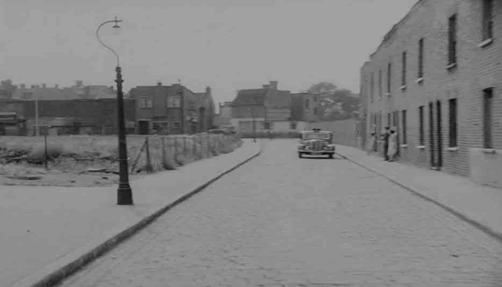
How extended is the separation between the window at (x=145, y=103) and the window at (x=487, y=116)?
58.5 m

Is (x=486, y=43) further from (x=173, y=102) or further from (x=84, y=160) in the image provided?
(x=173, y=102)

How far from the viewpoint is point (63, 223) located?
9.18 meters

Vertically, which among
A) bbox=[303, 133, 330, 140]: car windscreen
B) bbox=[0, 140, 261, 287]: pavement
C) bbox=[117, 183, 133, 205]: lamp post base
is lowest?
bbox=[0, 140, 261, 287]: pavement

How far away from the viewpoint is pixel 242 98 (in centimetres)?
10100

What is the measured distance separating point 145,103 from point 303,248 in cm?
6605

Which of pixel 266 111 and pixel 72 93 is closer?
pixel 266 111

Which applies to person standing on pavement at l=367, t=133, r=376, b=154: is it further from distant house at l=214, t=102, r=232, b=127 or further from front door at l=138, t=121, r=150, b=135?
distant house at l=214, t=102, r=232, b=127

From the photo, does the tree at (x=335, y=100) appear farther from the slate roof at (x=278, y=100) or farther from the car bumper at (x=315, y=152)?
the car bumper at (x=315, y=152)

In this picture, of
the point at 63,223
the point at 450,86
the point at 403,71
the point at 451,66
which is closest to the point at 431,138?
the point at 450,86

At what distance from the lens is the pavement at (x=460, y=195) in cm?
949

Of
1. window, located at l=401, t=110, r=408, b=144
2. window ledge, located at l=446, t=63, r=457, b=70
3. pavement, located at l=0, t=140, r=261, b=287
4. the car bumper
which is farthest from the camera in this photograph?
the car bumper

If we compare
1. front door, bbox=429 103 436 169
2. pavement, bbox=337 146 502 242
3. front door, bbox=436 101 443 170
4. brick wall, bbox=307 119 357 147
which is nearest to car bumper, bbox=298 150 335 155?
front door, bbox=429 103 436 169

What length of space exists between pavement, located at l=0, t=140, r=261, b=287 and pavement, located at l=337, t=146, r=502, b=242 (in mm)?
5267

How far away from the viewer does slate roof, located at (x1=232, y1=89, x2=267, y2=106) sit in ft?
326
